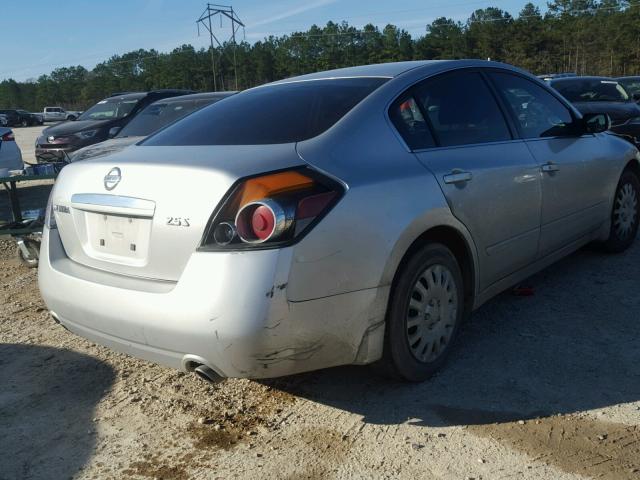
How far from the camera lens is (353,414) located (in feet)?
10.2

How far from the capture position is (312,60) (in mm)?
69562

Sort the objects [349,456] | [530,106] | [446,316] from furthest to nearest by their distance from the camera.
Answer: [530,106], [446,316], [349,456]

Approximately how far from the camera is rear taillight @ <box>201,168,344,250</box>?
256cm

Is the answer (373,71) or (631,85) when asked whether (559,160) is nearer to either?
Answer: (373,71)

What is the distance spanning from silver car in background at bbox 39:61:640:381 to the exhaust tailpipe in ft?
0.08

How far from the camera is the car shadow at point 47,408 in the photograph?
9.35 feet

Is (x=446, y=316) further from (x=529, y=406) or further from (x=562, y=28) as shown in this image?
(x=562, y=28)

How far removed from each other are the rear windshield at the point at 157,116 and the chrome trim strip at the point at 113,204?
5.95m

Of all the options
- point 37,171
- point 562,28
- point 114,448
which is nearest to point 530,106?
point 114,448

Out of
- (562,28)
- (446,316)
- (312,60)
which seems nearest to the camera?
(446,316)

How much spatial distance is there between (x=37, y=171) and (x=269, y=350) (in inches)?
209

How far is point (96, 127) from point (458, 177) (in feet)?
34.0

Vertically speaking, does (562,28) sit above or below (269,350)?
above

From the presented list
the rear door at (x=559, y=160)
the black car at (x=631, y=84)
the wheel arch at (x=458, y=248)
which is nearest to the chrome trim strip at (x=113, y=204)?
the wheel arch at (x=458, y=248)
